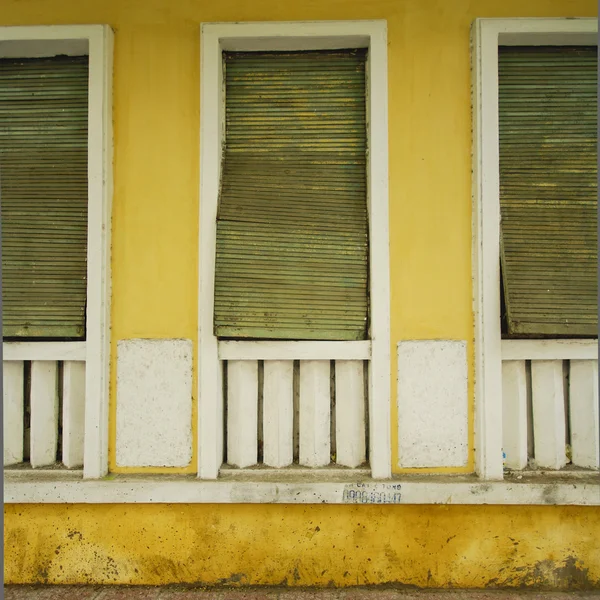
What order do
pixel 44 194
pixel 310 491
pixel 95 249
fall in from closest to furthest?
pixel 310 491 → pixel 95 249 → pixel 44 194

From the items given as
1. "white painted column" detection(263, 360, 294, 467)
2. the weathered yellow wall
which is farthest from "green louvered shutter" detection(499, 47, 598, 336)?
"white painted column" detection(263, 360, 294, 467)

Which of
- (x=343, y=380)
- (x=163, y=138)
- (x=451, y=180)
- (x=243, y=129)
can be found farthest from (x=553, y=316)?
(x=163, y=138)

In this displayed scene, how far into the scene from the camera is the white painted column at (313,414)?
2.84 metres

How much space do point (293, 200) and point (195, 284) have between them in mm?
775

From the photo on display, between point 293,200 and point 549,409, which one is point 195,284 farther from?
point 549,409

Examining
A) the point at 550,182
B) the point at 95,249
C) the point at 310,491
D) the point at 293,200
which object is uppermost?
the point at 550,182

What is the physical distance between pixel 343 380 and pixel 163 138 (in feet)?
5.93

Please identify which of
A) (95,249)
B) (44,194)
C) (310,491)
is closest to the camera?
(310,491)

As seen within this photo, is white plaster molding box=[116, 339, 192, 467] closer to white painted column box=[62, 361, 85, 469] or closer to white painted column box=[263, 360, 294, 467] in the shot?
white painted column box=[62, 361, 85, 469]

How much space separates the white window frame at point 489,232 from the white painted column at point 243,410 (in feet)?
4.30

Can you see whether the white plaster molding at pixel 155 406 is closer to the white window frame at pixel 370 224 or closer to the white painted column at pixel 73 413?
the white window frame at pixel 370 224

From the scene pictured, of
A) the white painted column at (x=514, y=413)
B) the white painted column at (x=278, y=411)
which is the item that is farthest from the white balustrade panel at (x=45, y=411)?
the white painted column at (x=514, y=413)

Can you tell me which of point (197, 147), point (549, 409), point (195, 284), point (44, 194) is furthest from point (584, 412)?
Answer: point (44, 194)

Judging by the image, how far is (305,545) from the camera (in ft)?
9.09
